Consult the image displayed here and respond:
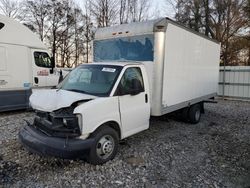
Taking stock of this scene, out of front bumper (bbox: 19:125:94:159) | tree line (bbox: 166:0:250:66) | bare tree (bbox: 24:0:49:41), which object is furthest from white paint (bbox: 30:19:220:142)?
bare tree (bbox: 24:0:49:41)

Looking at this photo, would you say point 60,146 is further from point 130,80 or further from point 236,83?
point 236,83

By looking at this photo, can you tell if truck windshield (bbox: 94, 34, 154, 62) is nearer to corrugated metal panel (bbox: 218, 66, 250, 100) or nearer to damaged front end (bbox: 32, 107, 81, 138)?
damaged front end (bbox: 32, 107, 81, 138)

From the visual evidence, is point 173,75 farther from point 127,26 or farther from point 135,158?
point 135,158

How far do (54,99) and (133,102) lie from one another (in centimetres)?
169

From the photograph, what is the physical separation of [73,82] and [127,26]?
2148 millimetres

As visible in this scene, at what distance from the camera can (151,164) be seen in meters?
4.67

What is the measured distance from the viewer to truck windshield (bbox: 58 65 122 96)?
15.4ft

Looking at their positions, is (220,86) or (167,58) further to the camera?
(220,86)

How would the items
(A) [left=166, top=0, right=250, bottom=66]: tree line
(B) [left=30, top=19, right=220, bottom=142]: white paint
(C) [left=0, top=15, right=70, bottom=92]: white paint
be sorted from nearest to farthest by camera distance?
(B) [left=30, top=19, right=220, bottom=142]: white paint
(C) [left=0, top=15, right=70, bottom=92]: white paint
(A) [left=166, top=0, right=250, bottom=66]: tree line

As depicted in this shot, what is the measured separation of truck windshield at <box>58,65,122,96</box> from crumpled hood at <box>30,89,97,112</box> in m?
0.28

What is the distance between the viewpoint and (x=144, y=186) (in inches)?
152

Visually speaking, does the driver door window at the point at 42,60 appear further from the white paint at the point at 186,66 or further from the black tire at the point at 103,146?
the black tire at the point at 103,146

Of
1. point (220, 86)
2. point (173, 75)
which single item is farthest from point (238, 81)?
point (173, 75)

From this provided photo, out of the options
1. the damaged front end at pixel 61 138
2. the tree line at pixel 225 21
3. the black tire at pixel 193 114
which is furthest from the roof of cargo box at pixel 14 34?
the tree line at pixel 225 21
